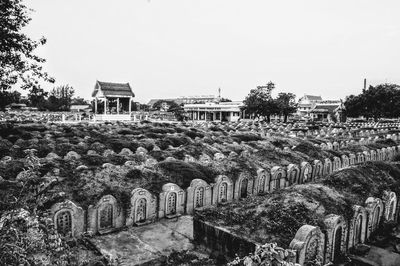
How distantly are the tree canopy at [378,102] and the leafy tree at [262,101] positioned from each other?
21.3 m

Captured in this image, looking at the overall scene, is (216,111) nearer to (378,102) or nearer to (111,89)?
(111,89)

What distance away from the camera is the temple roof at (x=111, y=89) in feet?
170

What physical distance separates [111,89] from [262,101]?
86.8 feet

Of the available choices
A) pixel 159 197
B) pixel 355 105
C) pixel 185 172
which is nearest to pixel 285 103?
pixel 355 105

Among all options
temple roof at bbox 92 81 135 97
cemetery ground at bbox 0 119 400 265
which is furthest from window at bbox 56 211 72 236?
temple roof at bbox 92 81 135 97

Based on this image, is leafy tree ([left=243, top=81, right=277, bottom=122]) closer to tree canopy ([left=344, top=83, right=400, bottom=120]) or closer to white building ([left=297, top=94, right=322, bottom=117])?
tree canopy ([left=344, top=83, right=400, bottom=120])

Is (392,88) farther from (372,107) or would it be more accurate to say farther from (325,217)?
(325,217)

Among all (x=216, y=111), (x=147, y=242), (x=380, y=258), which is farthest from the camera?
(x=216, y=111)

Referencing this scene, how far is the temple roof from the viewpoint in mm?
51781

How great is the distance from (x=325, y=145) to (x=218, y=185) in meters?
14.5

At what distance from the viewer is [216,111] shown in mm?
80812

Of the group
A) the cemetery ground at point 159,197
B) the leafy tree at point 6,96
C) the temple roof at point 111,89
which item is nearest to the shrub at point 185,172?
the cemetery ground at point 159,197

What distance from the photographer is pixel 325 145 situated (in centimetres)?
2317

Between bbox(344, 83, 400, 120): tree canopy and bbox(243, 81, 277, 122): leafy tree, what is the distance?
837 inches
